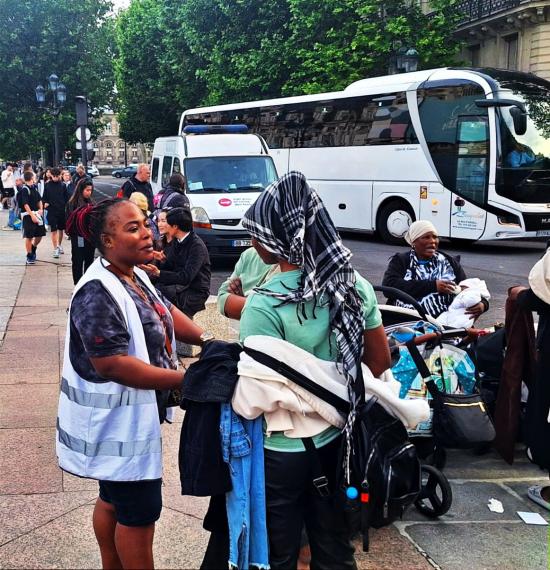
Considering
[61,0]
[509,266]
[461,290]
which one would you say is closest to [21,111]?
[61,0]

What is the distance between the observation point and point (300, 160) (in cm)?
1950

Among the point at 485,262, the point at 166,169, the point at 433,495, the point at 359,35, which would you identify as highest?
the point at 359,35

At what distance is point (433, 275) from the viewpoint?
4.90 m

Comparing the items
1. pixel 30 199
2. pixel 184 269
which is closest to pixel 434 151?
pixel 30 199

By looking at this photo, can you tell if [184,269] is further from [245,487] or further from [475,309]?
[245,487]

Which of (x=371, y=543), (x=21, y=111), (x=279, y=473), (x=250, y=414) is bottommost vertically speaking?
(x=371, y=543)

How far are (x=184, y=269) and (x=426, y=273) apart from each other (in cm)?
215

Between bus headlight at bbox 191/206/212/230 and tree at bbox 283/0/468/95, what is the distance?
13413 mm

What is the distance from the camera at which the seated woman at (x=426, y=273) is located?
4812mm

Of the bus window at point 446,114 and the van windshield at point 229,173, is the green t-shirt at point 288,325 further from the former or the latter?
the bus window at point 446,114

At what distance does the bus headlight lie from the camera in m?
12.6

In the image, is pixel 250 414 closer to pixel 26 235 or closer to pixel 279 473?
pixel 279 473

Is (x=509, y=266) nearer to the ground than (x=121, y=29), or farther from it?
nearer to the ground

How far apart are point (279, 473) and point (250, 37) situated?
27.6 metres
